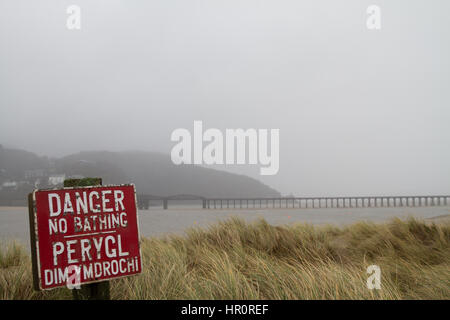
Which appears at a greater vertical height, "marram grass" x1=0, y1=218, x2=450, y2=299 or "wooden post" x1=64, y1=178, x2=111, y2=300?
"wooden post" x1=64, y1=178, x2=111, y2=300

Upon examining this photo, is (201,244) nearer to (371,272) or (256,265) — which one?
(256,265)

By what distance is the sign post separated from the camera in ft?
10.1

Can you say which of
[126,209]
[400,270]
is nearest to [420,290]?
[400,270]

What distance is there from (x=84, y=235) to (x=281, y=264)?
362 centimetres

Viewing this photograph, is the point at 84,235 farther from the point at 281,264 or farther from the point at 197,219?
the point at 197,219

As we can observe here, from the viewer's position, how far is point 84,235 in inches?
125

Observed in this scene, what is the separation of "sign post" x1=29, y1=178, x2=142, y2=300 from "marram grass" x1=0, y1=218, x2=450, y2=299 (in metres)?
0.84

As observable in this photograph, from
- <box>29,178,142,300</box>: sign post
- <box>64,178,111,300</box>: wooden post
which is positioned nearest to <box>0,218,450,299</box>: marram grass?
<box>64,178,111,300</box>: wooden post

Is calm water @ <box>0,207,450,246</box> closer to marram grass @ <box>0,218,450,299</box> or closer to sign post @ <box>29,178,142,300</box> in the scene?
marram grass @ <box>0,218,450,299</box>

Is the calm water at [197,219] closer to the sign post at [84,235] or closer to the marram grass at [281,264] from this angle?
the marram grass at [281,264]

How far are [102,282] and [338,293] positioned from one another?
7.86 feet

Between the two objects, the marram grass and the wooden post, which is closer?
the wooden post

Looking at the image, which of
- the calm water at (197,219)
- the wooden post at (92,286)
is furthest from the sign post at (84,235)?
the calm water at (197,219)
